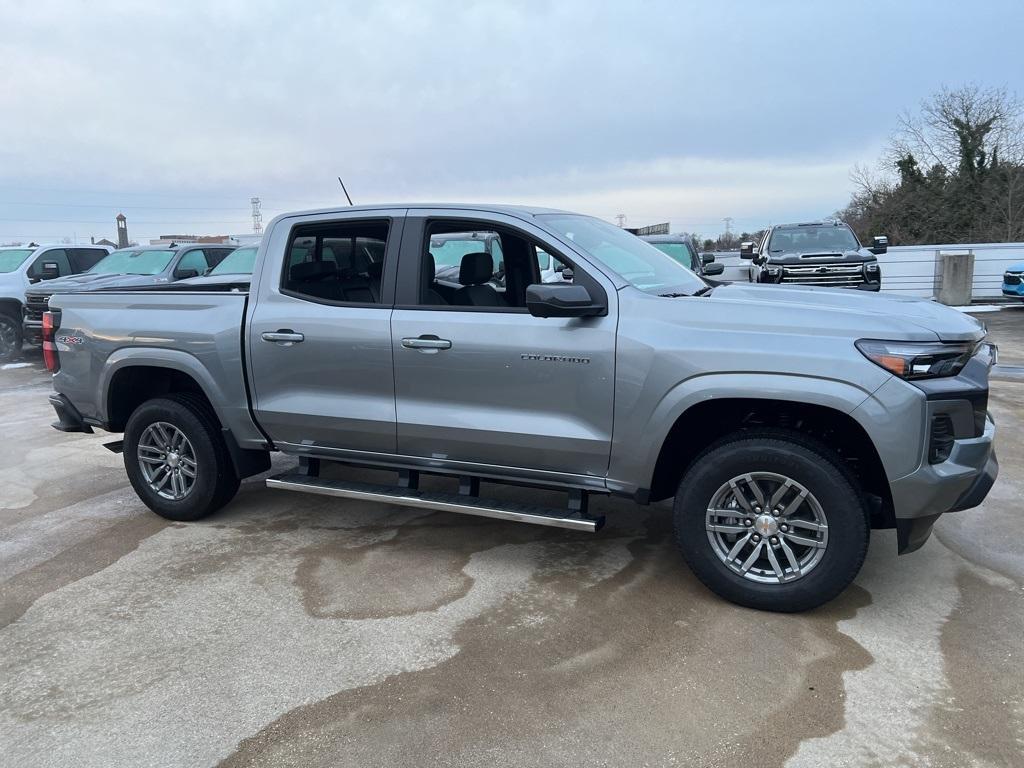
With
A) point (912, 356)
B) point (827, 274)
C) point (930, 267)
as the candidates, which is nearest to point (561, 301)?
point (912, 356)

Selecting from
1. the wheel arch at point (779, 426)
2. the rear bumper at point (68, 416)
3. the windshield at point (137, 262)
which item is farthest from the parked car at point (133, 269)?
the wheel arch at point (779, 426)

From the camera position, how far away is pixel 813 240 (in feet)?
48.5

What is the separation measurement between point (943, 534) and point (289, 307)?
4117mm

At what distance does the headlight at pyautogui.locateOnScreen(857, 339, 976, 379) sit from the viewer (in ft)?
11.2

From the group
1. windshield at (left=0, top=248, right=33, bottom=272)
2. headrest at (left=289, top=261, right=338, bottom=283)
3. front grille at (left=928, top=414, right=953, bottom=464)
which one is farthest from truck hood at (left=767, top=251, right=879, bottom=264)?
windshield at (left=0, top=248, right=33, bottom=272)

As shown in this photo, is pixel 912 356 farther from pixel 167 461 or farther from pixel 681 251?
pixel 681 251

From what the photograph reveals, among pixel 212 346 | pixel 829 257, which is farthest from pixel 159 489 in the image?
pixel 829 257

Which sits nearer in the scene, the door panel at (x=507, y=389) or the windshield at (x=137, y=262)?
the door panel at (x=507, y=389)

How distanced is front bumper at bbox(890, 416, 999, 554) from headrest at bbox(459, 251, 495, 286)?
8.23 ft

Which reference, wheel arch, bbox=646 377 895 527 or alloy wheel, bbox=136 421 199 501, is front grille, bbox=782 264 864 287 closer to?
wheel arch, bbox=646 377 895 527

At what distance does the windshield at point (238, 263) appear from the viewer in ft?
39.1

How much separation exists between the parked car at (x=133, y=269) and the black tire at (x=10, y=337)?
403mm

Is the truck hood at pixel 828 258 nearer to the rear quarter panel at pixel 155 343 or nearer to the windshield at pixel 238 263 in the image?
the windshield at pixel 238 263

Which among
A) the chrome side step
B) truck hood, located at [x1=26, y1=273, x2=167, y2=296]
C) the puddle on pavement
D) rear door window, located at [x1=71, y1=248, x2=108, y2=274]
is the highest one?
rear door window, located at [x1=71, y1=248, x2=108, y2=274]
